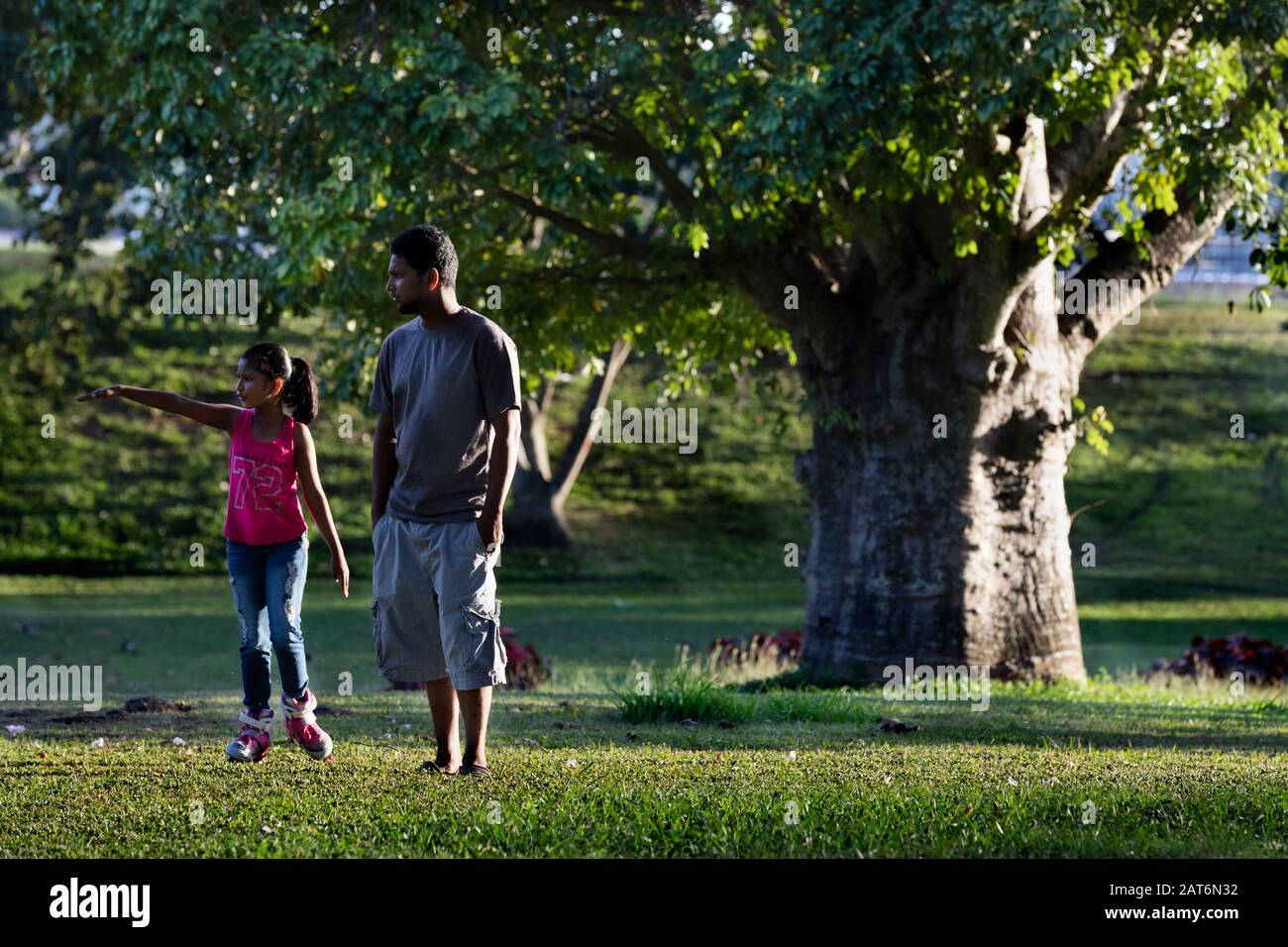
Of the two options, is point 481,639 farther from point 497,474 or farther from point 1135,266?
point 1135,266

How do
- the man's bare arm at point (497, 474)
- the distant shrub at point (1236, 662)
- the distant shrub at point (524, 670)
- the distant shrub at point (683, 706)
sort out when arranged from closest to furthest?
the man's bare arm at point (497, 474) < the distant shrub at point (683, 706) < the distant shrub at point (524, 670) < the distant shrub at point (1236, 662)

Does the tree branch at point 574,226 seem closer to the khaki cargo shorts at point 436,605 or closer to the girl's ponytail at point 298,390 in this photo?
the girl's ponytail at point 298,390

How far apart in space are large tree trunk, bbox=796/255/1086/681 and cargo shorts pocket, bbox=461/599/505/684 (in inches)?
261

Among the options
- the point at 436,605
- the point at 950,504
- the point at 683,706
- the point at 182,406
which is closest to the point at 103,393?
the point at 182,406

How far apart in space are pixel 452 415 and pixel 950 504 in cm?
682

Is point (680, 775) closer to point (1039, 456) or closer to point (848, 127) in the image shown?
point (848, 127)

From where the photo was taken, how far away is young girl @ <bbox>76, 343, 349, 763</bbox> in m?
6.65

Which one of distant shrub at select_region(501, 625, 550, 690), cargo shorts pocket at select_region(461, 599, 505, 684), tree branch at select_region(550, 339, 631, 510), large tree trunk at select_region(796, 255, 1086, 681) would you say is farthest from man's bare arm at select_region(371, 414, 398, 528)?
tree branch at select_region(550, 339, 631, 510)

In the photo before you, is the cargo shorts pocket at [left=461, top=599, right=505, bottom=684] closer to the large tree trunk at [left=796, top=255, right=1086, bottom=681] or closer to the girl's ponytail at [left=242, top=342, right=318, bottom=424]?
the girl's ponytail at [left=242, top=342, right=318, bottom=424]

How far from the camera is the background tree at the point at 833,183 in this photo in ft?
Answer: 35.1

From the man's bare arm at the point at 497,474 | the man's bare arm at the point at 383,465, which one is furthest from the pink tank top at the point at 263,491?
the man's bare arm at the point at 497,474

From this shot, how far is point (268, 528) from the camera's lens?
664cm

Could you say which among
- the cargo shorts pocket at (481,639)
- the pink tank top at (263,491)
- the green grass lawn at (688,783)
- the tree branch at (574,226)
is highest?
the tree branch at (574,226)

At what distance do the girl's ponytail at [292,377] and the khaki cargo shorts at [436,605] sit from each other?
813 millimetres
